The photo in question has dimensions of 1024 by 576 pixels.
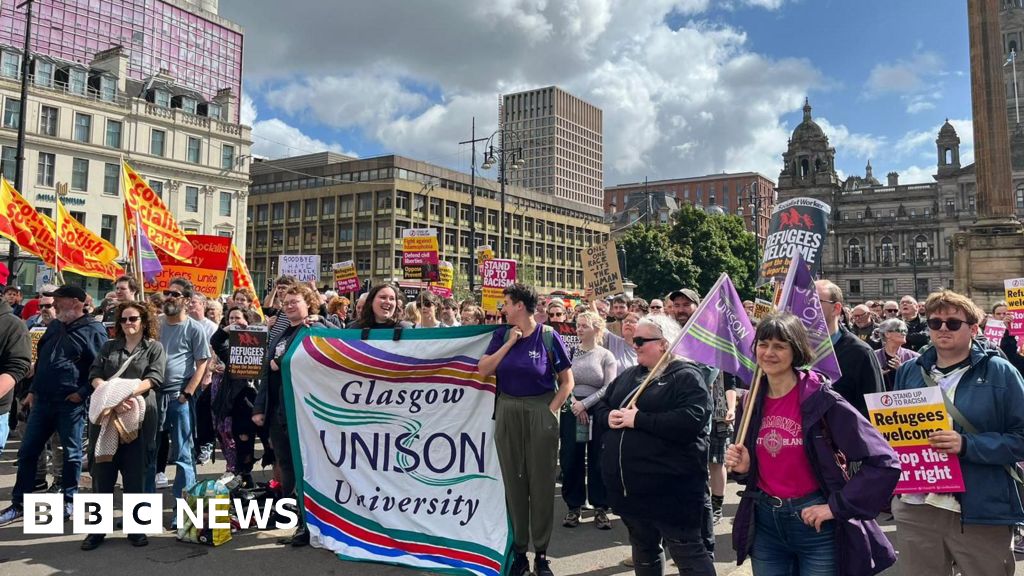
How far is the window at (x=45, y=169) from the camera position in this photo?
42531 millimetres

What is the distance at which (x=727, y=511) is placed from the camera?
740 cm

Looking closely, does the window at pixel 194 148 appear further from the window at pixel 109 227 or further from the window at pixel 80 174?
the window at pixel 109 227

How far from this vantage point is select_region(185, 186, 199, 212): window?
49.0 meters

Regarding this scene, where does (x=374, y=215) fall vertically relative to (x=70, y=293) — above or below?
above

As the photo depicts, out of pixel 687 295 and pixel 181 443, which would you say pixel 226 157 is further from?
pixel 687 295

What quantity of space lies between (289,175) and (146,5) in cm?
2101

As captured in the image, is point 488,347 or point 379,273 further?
point 379,273

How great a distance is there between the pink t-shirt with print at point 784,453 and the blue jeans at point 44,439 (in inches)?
244

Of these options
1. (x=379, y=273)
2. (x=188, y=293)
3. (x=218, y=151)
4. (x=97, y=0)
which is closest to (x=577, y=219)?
(x=379, y=273)

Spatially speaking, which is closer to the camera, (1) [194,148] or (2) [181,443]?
(2) [181,443]

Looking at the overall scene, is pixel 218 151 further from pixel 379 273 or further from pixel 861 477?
pixel 861 477

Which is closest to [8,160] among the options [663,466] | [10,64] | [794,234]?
[10,64]

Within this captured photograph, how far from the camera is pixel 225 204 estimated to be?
2028 inches

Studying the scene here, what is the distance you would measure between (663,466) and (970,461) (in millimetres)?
1545
